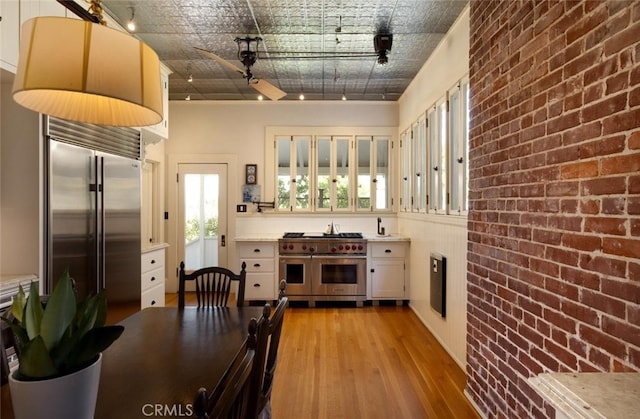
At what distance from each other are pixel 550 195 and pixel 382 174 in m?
3.79

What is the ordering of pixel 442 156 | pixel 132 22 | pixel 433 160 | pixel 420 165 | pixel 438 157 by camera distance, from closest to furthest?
1. pixel 132 22
2. pixel 442 156
3. pixel 438 157
4. pixel 433 160
5. pixel 420 165

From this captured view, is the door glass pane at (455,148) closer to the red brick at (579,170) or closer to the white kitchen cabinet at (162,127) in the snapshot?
the red brick at (579,170)

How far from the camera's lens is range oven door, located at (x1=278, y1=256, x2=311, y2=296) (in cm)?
468

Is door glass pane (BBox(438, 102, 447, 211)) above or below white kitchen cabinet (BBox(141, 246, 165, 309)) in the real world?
above

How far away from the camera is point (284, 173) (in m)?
5.31

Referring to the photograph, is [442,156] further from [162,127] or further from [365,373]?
[162,127]

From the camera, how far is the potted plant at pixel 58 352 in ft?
2.71

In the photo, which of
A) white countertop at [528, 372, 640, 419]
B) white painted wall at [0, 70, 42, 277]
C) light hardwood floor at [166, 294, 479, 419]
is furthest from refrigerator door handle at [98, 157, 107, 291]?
white countertop at [528, 372, 640, 419]

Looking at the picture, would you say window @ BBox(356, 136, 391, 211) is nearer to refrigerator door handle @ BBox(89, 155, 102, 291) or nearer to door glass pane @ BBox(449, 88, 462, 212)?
door glass pane @ BBox(449, 88, 462, 212)

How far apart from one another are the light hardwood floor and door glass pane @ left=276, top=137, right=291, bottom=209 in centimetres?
188

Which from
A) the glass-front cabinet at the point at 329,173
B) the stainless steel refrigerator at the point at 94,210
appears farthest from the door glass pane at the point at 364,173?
the stainless steel refrigerator at the point at 94,210

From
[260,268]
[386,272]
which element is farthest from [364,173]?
[260,268]

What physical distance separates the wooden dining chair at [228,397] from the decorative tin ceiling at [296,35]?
2.76 meters

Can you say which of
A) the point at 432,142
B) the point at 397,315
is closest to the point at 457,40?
the point at 432,142
